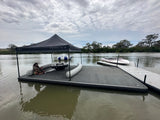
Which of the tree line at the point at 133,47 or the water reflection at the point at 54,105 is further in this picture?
the tree line at the point at 133,47

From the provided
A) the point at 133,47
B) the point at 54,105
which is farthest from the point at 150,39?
the point at 54,105

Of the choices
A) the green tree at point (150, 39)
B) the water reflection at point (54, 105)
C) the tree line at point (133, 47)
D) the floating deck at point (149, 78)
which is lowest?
the water reflection at point (54, 105)

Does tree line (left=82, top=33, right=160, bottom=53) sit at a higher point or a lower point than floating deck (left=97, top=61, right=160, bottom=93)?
higher

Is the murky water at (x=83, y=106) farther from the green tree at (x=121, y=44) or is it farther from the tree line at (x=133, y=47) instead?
the green tree at (x=121, y=44)

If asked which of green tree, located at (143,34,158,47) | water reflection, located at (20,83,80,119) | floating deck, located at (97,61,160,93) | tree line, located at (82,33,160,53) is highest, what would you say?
green tree, located at (143,34,158,47)

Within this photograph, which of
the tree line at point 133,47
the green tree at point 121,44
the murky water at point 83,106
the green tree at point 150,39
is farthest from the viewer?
the green tree at point 121,44

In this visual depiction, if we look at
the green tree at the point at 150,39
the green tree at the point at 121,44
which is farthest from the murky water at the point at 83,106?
the green tree at the point at 150,39

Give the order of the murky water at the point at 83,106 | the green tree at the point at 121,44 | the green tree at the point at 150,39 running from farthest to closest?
the green tree at the point at 121,44, the green tree at the point at 150,39, the murky water at the point at 83,106

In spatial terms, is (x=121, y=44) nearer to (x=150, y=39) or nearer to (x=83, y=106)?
(x=150, y=39)

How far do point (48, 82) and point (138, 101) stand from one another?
4.25m

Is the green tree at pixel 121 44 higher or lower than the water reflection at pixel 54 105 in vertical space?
higher

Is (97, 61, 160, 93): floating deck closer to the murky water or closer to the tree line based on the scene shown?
the murky water

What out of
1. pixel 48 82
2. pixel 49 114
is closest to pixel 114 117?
pixel 49 114

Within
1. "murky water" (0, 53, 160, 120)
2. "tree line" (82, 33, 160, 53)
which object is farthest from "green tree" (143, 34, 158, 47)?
"murky water" (0, 53, 160, 120)
